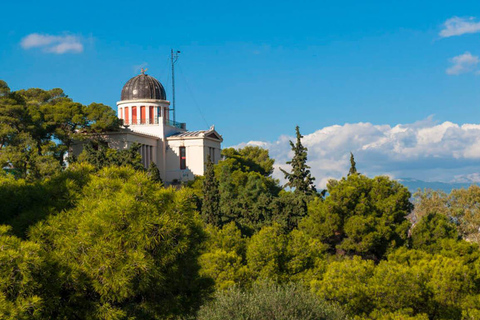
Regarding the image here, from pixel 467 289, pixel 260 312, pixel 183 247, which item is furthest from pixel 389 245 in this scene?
pixel 183 247

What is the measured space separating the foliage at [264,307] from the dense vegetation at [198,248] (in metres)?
0.05

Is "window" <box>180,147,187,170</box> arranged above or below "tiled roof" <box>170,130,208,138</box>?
below

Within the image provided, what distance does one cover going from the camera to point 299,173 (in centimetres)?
4938

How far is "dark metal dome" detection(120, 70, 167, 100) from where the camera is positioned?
72.9 metres

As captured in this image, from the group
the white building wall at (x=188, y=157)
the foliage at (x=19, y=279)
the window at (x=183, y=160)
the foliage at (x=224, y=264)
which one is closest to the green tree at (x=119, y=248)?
the foliage at (x=19, y=279)

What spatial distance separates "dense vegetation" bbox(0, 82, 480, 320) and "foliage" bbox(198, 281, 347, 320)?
0.05 meters

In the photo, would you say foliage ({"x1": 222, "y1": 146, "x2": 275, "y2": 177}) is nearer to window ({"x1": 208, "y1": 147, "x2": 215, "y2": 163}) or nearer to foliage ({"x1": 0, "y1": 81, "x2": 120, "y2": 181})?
window ({"x1": 208, "y1": 147, "x2": 215, "y2": 163})

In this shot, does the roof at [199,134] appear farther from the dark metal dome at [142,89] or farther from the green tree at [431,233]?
the green tree at [431,233]

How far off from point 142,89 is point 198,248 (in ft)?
184

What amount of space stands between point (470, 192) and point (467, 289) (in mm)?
38452

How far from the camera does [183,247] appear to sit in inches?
689

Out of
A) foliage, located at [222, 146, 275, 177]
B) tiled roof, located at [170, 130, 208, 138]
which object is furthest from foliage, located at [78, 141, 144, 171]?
tiled roof, located at [170, 130, 208, 138]


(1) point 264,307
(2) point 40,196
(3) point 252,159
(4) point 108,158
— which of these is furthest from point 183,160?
(2) point 40,196

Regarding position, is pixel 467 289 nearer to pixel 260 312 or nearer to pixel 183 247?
pixel 260 312
